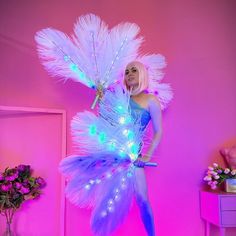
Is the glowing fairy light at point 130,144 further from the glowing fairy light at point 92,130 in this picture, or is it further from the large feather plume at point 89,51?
the large feather plume at point 89,51

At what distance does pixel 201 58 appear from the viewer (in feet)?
7.37

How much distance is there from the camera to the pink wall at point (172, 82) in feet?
6.66

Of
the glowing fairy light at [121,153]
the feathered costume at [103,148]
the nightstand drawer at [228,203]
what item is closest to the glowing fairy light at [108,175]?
the feathered costume at [103,148]

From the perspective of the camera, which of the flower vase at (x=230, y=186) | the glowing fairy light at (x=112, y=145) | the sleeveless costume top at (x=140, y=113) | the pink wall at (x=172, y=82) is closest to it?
the glowing fairy light at (x=112, y=145)

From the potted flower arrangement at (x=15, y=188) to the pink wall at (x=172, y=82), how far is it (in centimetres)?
26

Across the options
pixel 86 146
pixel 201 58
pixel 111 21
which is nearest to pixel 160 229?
pixel 86 146

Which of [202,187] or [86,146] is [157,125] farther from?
[202,187]

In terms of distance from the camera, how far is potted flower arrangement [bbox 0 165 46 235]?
177cm

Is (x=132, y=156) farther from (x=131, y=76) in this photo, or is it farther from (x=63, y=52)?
(x=63, y=52)

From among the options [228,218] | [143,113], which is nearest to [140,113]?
[143,113]

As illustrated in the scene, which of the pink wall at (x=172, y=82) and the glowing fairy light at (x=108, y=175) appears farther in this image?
the pink wall at (x=172, y=82)

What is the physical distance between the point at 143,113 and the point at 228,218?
78 centimetres

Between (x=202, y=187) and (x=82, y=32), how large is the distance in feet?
4.09

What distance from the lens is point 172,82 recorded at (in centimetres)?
218
